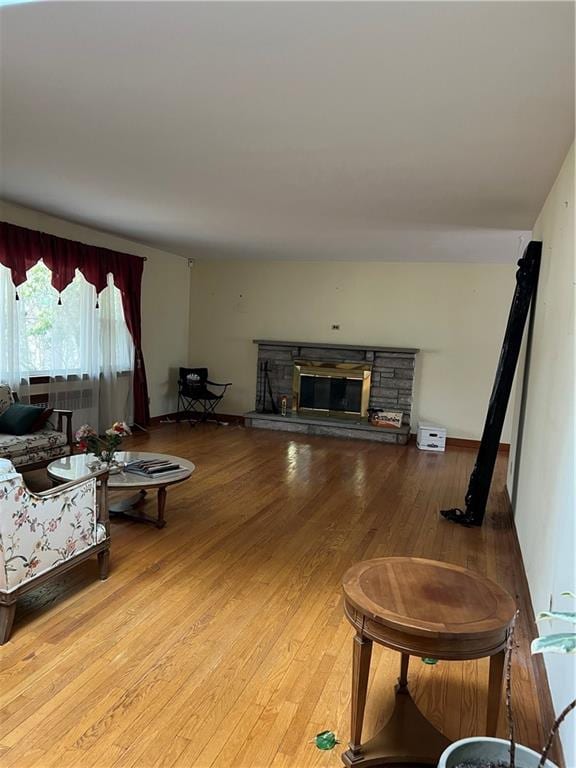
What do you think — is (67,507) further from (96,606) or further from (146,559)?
(146,559)

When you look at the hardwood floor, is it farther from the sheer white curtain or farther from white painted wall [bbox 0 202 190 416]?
white painted wall [bbox 0 202 190 416]

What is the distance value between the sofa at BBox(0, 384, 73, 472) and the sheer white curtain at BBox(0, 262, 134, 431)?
0.44 metres

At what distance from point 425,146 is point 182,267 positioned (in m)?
5.53

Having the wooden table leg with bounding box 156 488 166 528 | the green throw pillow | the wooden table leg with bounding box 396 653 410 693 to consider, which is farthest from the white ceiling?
the wooden table leg with bounding box 396 653 410 693

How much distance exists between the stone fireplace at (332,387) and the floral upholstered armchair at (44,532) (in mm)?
4665

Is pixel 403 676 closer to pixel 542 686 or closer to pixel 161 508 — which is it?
pixel 542 686

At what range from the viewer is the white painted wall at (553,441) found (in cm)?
182

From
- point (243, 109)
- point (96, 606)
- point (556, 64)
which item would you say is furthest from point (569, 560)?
point (243, 109)

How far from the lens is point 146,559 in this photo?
3.02 m

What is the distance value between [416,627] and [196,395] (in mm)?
6201

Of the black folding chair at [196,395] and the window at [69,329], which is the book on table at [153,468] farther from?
the black folding chair at [196,395]

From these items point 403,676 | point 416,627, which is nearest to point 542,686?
point 403,676

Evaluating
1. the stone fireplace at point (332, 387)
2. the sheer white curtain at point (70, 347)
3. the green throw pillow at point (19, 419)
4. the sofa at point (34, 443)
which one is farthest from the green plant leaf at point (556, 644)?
the stone fireplace at point (332, 387)

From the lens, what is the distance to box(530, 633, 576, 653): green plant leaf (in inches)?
34.3
